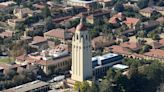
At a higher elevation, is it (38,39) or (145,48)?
(145,48)

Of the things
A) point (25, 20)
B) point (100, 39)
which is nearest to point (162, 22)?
point (100, 39)

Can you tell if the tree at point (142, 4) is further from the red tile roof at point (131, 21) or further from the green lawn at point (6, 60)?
the green lawn at point (6, 60)

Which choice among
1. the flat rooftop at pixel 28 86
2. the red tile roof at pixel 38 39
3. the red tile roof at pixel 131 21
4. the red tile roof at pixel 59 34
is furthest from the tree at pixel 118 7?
the flat rooftop at pixel 28 86

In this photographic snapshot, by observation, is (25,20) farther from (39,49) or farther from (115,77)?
(115,77)

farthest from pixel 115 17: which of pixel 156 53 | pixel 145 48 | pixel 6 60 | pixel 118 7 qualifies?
pixel 6 60

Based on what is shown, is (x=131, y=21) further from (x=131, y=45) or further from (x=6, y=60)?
(x=6, y=60)

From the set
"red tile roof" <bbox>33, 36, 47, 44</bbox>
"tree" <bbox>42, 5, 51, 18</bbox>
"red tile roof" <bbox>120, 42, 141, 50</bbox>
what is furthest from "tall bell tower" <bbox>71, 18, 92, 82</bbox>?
"tree" <bbox>42, 5, 51, 18</bbox>

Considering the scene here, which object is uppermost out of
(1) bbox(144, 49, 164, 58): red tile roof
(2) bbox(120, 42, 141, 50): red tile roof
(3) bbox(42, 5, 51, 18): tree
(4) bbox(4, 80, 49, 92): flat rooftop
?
(4) bbox(4, 80, 49, 92): flat rooftop

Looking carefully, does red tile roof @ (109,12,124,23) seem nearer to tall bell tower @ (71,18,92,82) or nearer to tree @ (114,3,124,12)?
tree @ (114,3,124,12)
